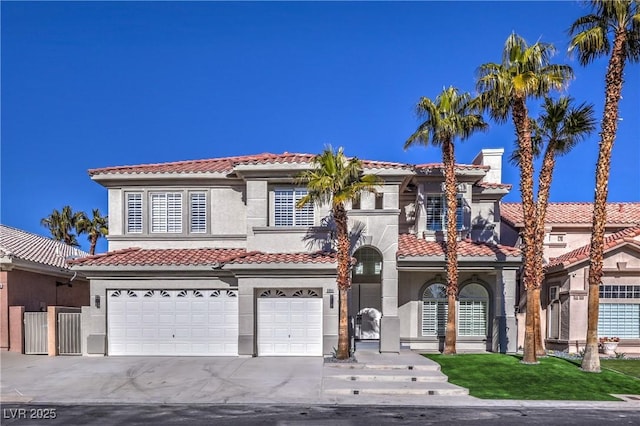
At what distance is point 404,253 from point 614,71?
9284 mm

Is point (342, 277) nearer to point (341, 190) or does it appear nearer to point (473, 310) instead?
point (341, 190)

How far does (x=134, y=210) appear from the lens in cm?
2078

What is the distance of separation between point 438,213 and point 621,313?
8682 mm

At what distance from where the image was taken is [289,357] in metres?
17.8

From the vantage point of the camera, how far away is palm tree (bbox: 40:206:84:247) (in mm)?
41094

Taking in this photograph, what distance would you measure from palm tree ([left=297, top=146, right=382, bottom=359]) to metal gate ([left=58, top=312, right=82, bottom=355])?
10.2 metres

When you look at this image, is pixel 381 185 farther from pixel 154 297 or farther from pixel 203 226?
pixel 154 297

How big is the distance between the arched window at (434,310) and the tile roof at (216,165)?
17.7ft

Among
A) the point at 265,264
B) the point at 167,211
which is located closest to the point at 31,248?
the point at 167,211

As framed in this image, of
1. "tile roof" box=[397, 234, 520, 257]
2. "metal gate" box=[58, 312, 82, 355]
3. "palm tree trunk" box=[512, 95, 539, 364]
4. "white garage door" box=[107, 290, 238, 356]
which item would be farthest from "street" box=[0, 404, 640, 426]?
"tile roof" box=[397, 234, 520, 257]

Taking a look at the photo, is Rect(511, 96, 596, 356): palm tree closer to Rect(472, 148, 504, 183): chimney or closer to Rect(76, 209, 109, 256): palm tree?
Rect(472, 148, 504, 183): chimney

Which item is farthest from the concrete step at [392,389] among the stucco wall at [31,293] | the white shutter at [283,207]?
the stucco wall at [31,293]

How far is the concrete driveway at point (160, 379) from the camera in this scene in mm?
12234

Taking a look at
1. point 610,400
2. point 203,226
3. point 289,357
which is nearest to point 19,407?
point 289,357
